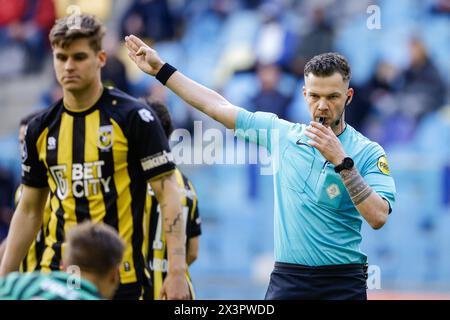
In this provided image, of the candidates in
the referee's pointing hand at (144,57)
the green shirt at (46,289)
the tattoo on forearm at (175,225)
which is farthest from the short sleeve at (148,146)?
the green shirt at (46,289)

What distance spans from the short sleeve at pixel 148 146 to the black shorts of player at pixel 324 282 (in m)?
0.98

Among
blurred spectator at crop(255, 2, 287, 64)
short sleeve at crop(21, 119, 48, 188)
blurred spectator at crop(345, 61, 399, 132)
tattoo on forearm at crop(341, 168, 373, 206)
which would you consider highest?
blurred spectator at crop(255, 2, 287, 64)

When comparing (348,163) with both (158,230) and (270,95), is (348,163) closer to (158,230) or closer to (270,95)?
(158,230)

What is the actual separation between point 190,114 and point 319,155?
8.23m

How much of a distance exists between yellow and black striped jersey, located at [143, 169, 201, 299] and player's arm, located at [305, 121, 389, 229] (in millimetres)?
1871

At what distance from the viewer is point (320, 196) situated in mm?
5363

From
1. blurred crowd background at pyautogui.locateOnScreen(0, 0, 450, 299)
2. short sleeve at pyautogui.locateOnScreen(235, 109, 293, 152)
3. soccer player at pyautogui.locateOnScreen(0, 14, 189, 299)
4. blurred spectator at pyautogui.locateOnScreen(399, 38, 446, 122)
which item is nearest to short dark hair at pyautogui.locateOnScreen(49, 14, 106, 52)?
soccer player at pyautogui.locateOnScreen(0, 14, 189, 299)

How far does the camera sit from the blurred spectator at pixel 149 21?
1448cm

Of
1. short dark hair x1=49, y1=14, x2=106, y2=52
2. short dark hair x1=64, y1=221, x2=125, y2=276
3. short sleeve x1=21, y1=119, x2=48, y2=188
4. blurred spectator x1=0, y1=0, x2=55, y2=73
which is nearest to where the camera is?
short dark hair x1=64, y1=221, x2=125, y2=276

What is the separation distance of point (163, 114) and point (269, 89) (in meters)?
6.31

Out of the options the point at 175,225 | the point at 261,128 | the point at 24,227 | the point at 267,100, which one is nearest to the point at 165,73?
the point at 261,128

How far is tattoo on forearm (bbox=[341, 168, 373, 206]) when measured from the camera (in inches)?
199

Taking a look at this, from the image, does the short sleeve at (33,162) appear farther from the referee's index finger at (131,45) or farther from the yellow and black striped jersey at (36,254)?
the referee's index finger at (131,45)

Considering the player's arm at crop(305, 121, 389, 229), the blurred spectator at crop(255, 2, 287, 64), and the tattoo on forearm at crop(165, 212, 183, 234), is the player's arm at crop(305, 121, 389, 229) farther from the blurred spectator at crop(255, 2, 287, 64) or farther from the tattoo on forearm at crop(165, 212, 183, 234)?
the blurred spectator at crop(255, 2, 287, 64)
